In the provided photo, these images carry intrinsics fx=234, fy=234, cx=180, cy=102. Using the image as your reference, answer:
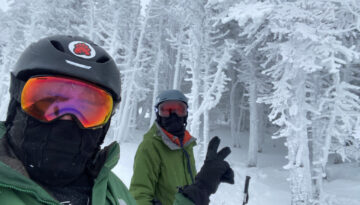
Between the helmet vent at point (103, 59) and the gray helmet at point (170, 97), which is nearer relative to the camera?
the helmet vent at point (103, 59)

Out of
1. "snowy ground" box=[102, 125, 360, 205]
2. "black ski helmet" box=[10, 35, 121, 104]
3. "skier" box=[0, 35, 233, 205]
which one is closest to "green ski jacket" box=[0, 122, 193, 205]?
"skier" box=[0, 35, 233, 205]

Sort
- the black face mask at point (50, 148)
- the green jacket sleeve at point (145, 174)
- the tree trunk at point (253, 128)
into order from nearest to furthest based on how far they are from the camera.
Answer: the black face mask at point (50, 148) → the green jacket sleeve at point (145, 174) → the tree trunk at point (253, 128)

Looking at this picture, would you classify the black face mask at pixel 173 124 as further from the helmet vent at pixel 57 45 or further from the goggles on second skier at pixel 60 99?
the helmet vent at pixel 57 45

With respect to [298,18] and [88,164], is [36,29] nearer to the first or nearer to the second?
[298,18]

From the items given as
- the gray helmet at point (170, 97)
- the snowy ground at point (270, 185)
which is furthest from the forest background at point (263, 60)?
the gray helmet at point (170, 97)

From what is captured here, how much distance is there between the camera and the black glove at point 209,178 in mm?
2012

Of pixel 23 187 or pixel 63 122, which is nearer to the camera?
pixel 23 187

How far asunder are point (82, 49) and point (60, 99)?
1.19 ft

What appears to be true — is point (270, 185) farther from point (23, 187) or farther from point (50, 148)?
point (23, 187)

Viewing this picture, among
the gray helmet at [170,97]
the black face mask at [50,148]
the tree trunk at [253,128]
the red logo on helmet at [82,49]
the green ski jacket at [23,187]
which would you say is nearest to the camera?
the green ski jacket at [23,187]

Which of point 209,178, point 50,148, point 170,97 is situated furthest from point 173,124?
point 50,148

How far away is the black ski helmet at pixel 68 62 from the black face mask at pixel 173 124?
5.05 feet

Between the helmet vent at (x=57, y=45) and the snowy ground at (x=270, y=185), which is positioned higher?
the helmet vent at (x=57, y=45)

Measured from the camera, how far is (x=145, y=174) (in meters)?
2.55
